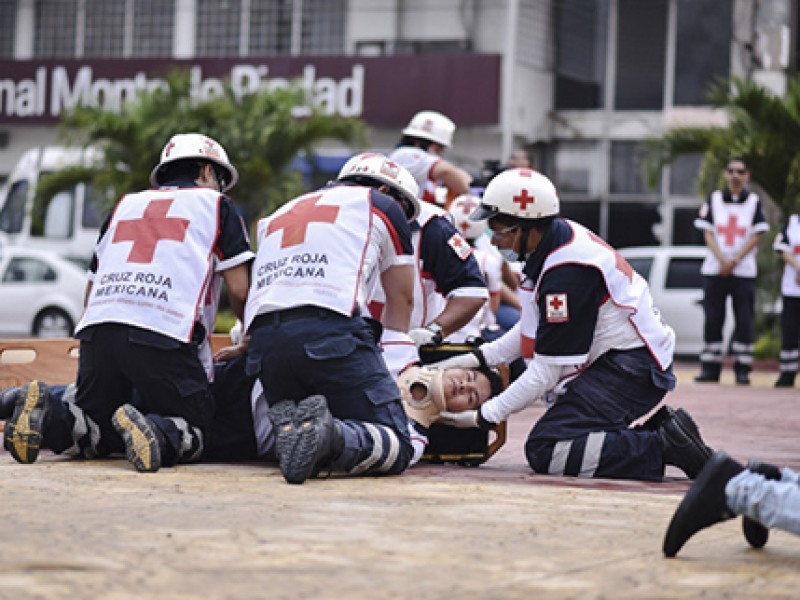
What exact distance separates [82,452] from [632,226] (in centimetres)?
2521

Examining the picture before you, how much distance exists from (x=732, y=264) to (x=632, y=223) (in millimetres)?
15001

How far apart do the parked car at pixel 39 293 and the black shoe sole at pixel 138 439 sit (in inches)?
695

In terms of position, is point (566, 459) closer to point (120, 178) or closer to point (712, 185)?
point (712, 185)

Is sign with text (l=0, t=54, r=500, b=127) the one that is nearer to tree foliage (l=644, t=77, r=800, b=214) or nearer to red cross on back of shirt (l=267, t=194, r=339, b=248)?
tree foliage (l=644, t=77, r=800, b=214)

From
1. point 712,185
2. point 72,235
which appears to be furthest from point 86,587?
point 72,235

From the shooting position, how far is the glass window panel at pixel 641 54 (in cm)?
3247

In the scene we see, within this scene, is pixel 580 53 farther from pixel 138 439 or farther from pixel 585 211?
pixel 138 439

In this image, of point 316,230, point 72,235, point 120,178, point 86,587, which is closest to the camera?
point 86,587

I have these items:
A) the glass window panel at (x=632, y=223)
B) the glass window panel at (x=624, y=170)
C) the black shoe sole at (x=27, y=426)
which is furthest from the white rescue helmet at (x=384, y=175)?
the glass window panel at (x=624, y=170)

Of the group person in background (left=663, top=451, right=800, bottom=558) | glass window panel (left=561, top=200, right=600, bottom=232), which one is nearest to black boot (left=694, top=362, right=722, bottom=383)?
person in background (left=663, top=451, right=800, bottom=558)

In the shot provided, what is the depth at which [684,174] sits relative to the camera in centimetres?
3197

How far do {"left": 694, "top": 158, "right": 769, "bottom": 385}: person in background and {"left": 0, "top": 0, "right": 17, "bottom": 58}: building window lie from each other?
76.1ft

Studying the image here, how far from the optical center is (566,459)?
7.89 metres

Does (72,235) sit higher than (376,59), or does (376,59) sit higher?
(376,59)
